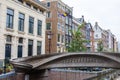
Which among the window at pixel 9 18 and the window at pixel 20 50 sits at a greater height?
the window at pixel 9 18

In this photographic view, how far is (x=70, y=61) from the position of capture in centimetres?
2120

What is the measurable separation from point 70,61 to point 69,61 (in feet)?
0.28

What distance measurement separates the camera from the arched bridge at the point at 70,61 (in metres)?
19.8

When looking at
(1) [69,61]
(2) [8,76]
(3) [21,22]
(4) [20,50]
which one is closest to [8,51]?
(4) [20,50]

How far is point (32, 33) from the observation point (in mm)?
40656

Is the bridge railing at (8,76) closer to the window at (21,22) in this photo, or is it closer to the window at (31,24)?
the window at (21,22)

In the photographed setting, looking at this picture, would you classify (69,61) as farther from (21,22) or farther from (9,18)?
(21,22)

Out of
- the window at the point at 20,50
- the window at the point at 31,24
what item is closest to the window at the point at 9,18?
the window at the point at 20,50

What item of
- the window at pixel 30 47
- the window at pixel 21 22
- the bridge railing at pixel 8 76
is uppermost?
the window at pixel 21 22

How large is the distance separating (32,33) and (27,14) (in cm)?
347

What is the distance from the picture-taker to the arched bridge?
64.8 ft

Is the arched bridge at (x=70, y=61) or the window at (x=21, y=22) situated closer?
the arched bridge at (x=70, y=61)

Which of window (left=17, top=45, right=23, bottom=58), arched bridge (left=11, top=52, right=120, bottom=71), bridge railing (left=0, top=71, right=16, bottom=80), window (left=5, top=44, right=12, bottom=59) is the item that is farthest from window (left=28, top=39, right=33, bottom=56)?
bridge railing (left=0, top=71, right=16, bottom=80)

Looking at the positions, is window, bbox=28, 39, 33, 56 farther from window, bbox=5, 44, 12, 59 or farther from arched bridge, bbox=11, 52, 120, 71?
arched bridge, bbox=11, 52, 120, 71
